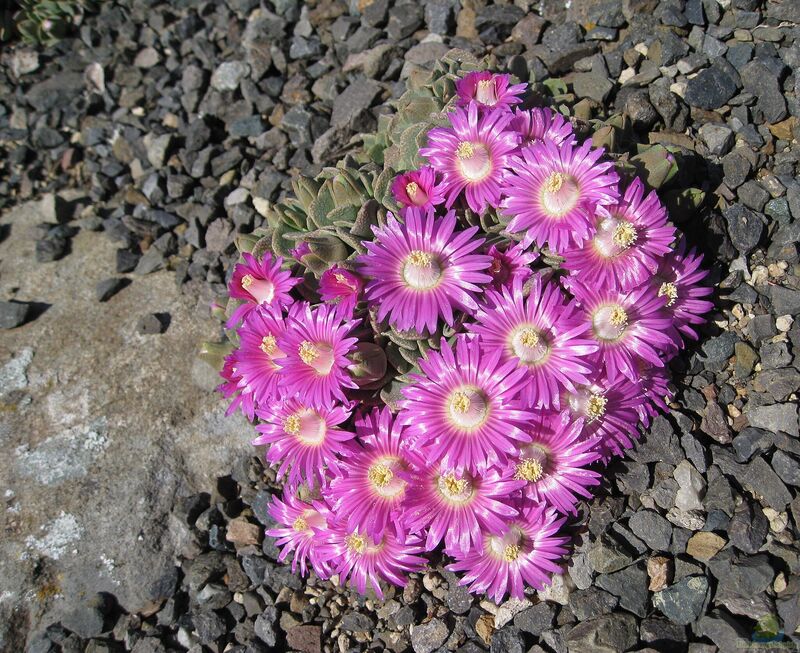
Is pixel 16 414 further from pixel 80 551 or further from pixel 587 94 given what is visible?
pixel 587 94

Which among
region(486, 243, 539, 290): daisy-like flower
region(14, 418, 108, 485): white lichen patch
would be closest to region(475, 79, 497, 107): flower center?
region(486, 243, 539, 290): daisy-like flower

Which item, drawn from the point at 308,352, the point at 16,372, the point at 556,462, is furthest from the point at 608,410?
the point at 16,372

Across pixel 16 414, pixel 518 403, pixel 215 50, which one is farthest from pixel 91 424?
pixel 215 50

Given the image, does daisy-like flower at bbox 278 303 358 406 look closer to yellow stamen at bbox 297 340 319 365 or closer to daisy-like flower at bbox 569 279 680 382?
yellow stamen at bbox 297 340 319 365

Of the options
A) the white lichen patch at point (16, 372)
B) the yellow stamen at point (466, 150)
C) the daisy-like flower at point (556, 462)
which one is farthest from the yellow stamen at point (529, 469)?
the white lichen patch at point (16, 372)

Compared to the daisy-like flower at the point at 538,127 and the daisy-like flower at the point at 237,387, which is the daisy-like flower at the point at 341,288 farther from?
the daisy-like flower at the point at 538,127

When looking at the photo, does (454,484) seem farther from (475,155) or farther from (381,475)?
(475,155)
